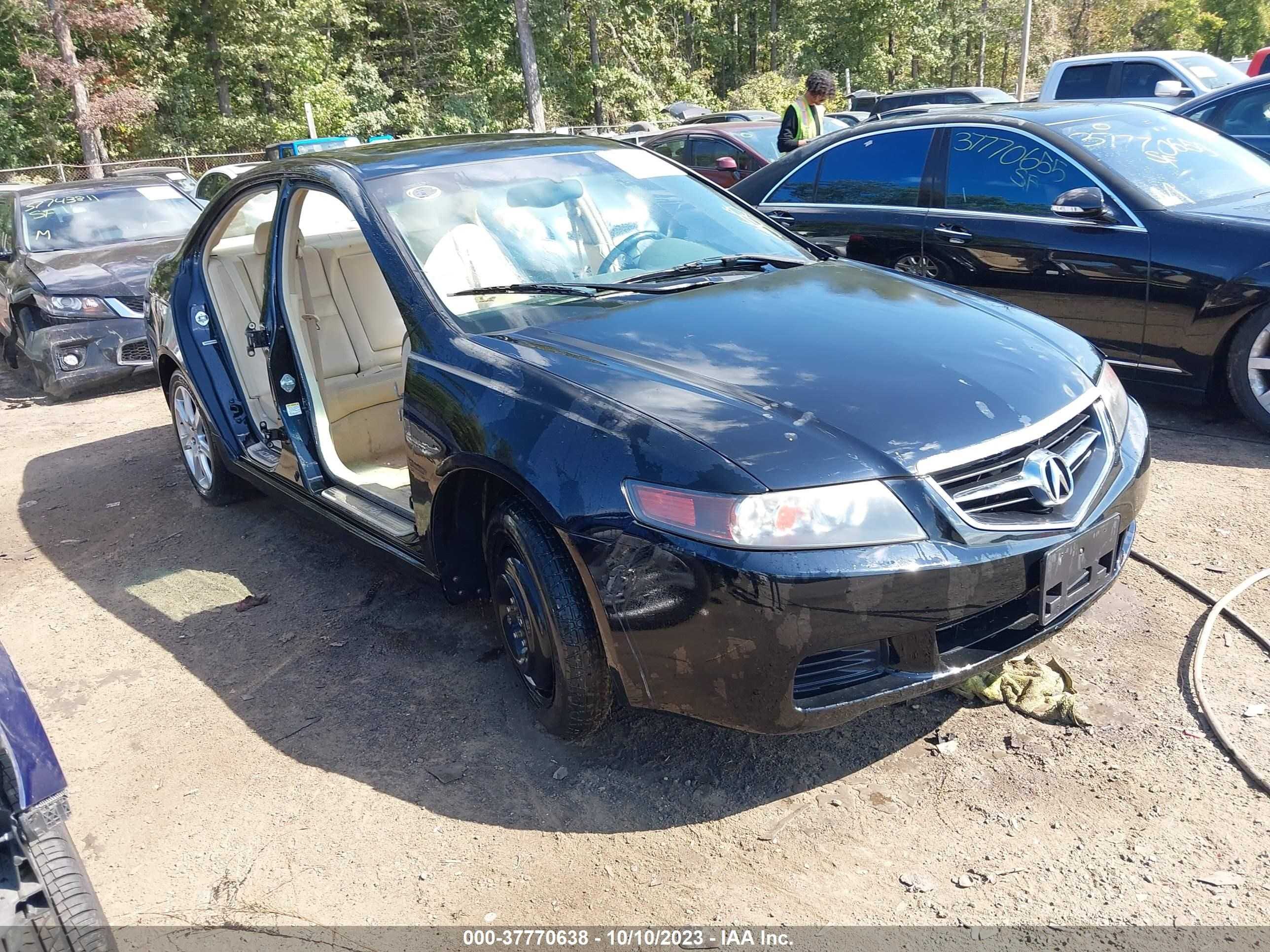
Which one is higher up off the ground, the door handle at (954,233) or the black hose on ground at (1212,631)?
the door handle at (954,233)

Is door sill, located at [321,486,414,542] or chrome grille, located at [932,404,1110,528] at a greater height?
chrome grille, located at [932,404,1110,528]

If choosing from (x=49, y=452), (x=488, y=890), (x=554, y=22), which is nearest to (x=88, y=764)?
(x=488, y=890)

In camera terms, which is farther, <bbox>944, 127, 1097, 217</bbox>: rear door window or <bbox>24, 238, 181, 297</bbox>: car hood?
<bbox>24, 238, 181, 297</bbox>: car hood

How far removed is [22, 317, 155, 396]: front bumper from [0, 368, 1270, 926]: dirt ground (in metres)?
4.29

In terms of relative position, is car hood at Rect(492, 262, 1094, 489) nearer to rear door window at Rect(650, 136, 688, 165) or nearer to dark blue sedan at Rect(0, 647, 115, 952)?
dark blue sedan at Rect(0, 647, 115, 952)

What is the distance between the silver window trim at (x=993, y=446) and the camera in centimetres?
237

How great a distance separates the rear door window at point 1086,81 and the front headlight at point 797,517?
12.8 metres

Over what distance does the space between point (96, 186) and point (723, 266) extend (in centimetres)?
811

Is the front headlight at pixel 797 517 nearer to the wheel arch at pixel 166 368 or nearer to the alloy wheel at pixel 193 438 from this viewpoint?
the alloy wheel at pixel 193 438

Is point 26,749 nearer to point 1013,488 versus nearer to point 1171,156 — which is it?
point 1013,488

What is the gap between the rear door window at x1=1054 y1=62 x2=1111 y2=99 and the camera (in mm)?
13070

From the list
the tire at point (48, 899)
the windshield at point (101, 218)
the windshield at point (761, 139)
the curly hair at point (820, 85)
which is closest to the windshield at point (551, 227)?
the tire at point (48, 899)

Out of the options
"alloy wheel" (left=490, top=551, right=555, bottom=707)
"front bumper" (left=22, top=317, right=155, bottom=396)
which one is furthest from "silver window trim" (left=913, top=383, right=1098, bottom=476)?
"front bumper" (left=22, top=317, right=155, bottom=396)

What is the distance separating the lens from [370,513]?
11.9 ft
